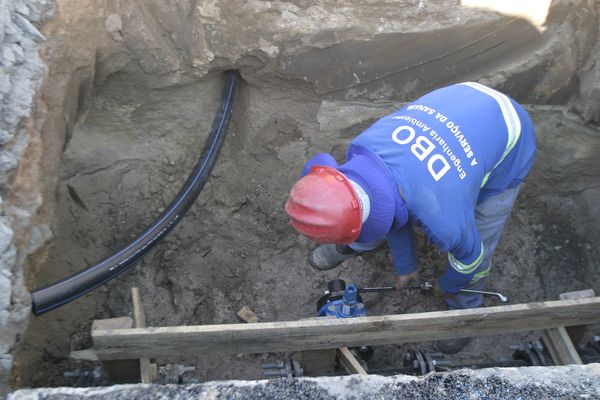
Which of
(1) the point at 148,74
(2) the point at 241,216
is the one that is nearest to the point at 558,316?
(2) the point at 241,216

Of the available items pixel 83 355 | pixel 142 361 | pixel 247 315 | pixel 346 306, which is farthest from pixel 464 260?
pixel 83 355

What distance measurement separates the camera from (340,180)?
2.12 m

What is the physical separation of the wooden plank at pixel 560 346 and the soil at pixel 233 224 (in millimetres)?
527

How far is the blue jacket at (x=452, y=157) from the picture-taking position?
2.18 metres

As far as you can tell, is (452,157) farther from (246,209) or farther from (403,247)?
(246,209)

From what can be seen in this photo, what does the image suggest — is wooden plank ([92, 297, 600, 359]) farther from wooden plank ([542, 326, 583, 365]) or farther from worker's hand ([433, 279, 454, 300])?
worker's hand ([433, 279, 454, 300])

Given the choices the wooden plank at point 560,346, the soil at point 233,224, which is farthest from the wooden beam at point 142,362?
the wooden plank at point 560,346

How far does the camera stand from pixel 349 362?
2352mm

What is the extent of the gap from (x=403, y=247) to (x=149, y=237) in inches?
46.2

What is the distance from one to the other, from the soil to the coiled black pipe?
0.12 meters

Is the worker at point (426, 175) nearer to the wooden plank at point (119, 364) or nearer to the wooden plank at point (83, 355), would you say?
the wooden plank at point (119, 364)

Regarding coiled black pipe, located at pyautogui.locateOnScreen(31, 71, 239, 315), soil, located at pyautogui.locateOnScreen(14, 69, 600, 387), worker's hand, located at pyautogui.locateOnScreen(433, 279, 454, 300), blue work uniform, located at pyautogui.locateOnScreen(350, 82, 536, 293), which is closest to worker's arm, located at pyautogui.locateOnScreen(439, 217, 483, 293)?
blue work uniform, located at pyautogui.locateOnScreen(350, 82, 536, 293)

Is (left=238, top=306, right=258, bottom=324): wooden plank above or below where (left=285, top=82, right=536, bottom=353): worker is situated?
below

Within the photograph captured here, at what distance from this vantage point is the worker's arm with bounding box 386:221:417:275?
2578 millimetres
